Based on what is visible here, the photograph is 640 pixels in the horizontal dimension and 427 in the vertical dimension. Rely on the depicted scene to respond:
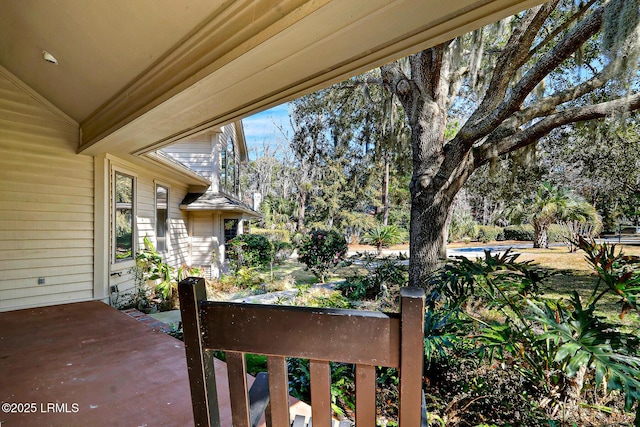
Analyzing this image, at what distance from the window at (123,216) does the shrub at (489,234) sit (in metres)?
17.6

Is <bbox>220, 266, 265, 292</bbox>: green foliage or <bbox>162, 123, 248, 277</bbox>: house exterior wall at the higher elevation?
<bbox>162, 123, 248, 277</bbox>: house exterior wall

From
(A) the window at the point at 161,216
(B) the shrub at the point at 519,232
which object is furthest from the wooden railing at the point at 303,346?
(B) the shrub at the point at 519,232

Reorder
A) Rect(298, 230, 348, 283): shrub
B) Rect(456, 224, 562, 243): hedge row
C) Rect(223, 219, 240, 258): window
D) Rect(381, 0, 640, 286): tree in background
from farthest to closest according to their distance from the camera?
Rect(456, 224, 562, 243): hedge row < Rect(223, 219, 240, 258): window < Rect(298, 230, 348, 283): shrub < Rect(381, 0, 640, 286): tree in background

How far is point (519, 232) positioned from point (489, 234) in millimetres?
1460

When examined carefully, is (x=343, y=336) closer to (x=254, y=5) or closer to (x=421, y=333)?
(x=421, y=333)

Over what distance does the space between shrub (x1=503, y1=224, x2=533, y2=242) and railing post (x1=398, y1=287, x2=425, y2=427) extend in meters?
19.2

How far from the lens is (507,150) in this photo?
17.1ft

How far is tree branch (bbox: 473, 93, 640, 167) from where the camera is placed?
4145 millimetres

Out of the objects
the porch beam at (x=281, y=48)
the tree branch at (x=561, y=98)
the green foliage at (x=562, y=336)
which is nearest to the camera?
the porch beam at (x=281, y=48)

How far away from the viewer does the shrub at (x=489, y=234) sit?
17688 mm

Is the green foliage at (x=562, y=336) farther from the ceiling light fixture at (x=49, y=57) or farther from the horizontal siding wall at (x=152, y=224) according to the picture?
the horizontal siding wall at (x=152, y=224)

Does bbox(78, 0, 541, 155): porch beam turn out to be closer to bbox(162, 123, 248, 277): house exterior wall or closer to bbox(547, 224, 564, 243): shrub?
bbox(162, 123, 248, 277): house exterior wall

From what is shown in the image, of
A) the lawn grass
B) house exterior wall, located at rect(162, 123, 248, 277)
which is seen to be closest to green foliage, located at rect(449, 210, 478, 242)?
the lawn grass

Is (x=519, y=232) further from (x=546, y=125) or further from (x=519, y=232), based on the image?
(x=546, y=125)
